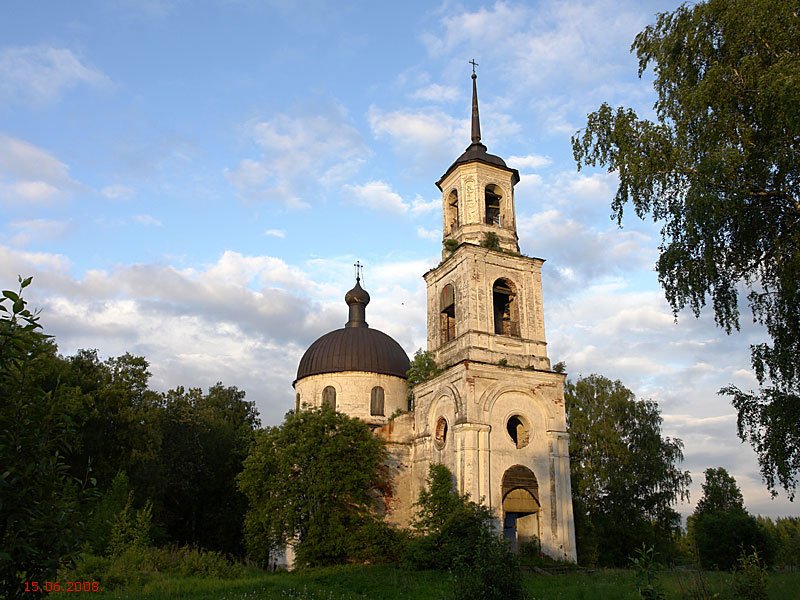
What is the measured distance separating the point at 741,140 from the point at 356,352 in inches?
783

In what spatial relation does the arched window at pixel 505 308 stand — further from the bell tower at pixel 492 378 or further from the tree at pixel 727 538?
the tree at pixel 727 538

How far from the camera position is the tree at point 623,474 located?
30.9m

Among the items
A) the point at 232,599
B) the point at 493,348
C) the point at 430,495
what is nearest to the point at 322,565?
the point at 430,495

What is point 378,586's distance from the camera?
16.8 metres

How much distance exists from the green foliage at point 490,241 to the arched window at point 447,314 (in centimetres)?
205

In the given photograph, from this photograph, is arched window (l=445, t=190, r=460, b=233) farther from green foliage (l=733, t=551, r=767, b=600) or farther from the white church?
green foliage (l=733, t=551, r=767, b=600)

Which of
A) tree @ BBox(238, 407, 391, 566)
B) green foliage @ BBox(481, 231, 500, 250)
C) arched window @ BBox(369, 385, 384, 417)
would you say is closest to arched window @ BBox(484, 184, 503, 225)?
green foliage @ BBox(481, 231, 500, 250)

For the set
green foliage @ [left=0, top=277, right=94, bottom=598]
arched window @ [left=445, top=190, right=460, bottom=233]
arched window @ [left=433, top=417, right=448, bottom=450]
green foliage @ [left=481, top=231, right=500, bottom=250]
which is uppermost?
arched window @ [left=445, top=190, right=460, bottom=233]

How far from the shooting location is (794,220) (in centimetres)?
1165

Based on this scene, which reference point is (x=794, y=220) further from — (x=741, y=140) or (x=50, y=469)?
(x=50, y=469)

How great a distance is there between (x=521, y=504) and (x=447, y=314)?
24.4 feet

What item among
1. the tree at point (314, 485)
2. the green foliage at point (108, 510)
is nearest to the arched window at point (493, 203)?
the tree at point (314, 485)

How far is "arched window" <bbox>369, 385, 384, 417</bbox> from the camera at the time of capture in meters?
28.5

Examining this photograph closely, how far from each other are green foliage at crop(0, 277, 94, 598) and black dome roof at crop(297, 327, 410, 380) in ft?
79.4
